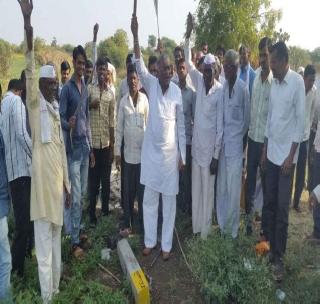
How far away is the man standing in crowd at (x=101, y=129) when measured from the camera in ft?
18.3

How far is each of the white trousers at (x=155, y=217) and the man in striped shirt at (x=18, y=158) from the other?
143cm

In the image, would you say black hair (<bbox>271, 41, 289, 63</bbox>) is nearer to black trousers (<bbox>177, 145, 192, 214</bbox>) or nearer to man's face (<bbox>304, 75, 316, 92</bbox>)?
black trousers (<bbox>177, 145, 192, 214</bbox>)

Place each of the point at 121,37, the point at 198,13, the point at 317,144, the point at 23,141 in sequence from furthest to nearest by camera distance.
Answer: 1. the point at 121,37
2. the point at 198,13
3. the point at 317,144
4. the point at 23,141

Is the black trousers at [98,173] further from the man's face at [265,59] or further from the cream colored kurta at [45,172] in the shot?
the man's face at [265,59]

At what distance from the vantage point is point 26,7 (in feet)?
10.9

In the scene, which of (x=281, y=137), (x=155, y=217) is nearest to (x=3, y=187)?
(x=155, y=217)

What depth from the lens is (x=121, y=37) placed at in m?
38.2

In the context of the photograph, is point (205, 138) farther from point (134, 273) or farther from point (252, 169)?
point (134, 273)

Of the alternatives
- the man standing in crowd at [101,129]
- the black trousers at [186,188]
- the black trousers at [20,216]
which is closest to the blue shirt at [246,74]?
the black trousers at [186,188]

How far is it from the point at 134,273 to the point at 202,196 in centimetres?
144

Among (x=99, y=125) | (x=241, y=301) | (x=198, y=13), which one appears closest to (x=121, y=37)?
(x=198, y=13)

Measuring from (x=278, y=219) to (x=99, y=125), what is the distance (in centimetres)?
268

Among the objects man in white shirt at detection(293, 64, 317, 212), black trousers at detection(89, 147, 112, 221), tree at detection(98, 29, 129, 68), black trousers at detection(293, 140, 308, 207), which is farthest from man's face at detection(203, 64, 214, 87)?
tree at detection(98, 29, 129, 68)

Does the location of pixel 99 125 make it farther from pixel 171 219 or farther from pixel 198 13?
pixel 198 13
